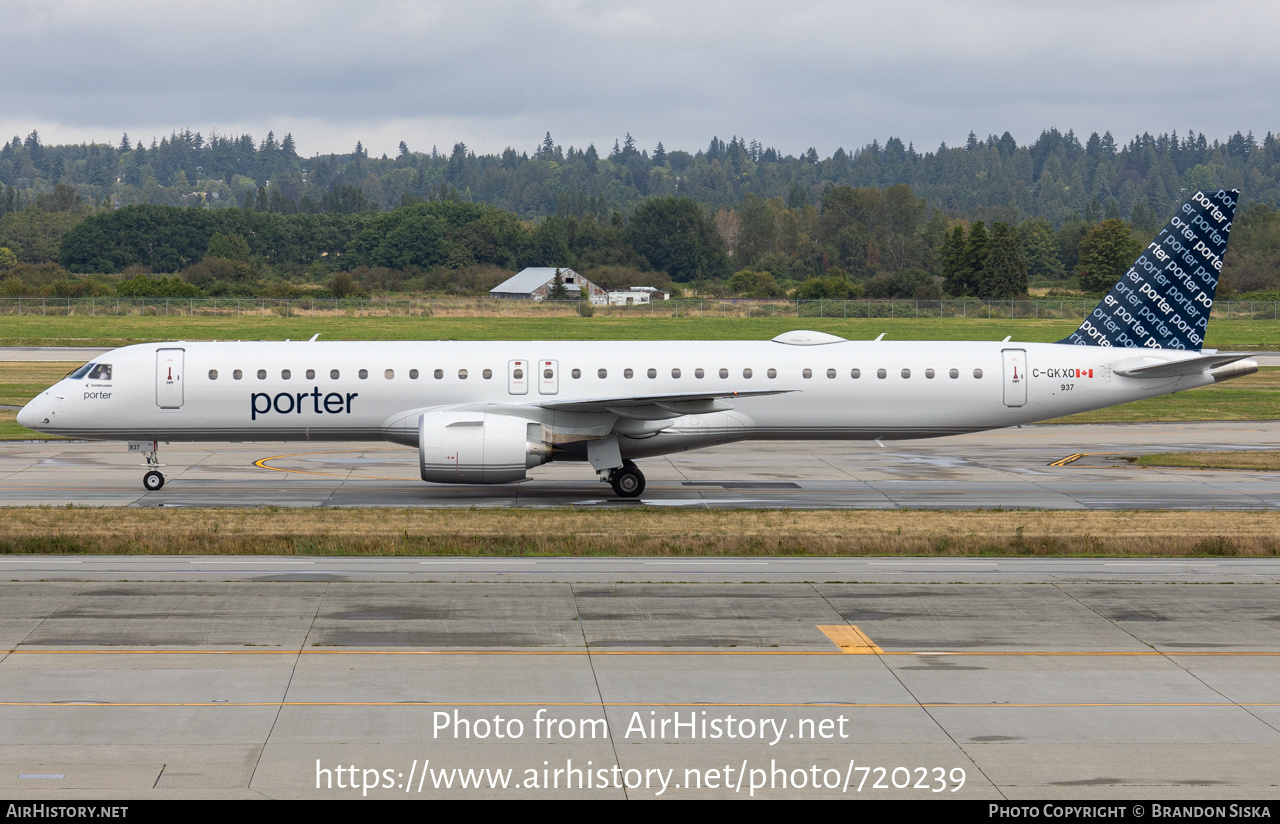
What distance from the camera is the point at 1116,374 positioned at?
30.9m

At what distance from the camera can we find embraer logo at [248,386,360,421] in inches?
1134

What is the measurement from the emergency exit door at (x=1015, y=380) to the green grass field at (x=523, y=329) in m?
44.4

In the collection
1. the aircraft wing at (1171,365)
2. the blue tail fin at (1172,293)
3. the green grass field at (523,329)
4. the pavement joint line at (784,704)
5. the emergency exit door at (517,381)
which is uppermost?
the blue tail fin at (1172,293)

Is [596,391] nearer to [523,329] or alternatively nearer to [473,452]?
[473,452]

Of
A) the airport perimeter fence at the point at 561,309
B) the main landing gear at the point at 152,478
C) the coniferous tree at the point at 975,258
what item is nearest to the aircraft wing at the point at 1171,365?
the main landing gear at the point at 152,478

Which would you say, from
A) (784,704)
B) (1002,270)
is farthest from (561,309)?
(784,704)

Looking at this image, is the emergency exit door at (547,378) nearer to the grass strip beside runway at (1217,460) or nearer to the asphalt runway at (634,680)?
the asphalt runway at (634,680)

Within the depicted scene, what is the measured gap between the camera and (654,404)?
27734mm

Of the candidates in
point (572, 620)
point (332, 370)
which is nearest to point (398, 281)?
point (332, 370)

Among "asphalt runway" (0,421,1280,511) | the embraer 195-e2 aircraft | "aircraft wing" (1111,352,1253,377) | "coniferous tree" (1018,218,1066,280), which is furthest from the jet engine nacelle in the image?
"coniferous tree" (1018,218,1066,280)

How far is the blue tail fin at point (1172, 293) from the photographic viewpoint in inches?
1262

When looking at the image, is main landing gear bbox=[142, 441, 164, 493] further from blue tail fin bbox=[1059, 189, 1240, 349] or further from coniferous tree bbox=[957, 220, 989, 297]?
coniferous tree bbox=[957, 220, 989, 297]

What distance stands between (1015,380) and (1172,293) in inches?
218

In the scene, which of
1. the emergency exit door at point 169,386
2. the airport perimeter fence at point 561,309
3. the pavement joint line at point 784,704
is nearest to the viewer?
the pavement joint line at point 784,704
